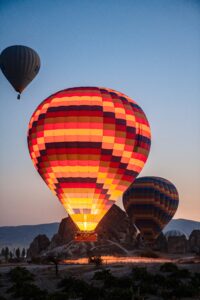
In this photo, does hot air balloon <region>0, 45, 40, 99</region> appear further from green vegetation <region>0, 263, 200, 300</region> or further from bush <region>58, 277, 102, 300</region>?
bush <region>58, 277, 102, 300</region>

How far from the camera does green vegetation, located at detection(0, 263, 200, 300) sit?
30859mm

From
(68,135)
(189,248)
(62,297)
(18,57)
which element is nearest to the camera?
(62,297)

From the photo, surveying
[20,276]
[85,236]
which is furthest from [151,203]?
[20,276]

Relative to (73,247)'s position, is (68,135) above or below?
above

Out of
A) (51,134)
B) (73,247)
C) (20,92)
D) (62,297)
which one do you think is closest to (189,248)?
(73,247)

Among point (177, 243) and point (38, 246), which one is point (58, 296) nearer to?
point (38, 246)

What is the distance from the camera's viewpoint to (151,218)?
83125 millimetres

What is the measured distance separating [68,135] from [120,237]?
6540 centimetres

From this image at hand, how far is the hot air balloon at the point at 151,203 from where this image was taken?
3253 inches

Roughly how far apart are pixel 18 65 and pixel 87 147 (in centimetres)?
2034

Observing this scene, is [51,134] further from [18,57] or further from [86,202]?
[18,57]

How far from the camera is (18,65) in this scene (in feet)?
209

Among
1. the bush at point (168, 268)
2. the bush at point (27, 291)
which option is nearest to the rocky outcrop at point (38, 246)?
the bush at point (168, 268)

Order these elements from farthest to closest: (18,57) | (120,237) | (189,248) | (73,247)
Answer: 1. (189,248)
2. (120,237)
3. (73,247)
4. (18,57)
